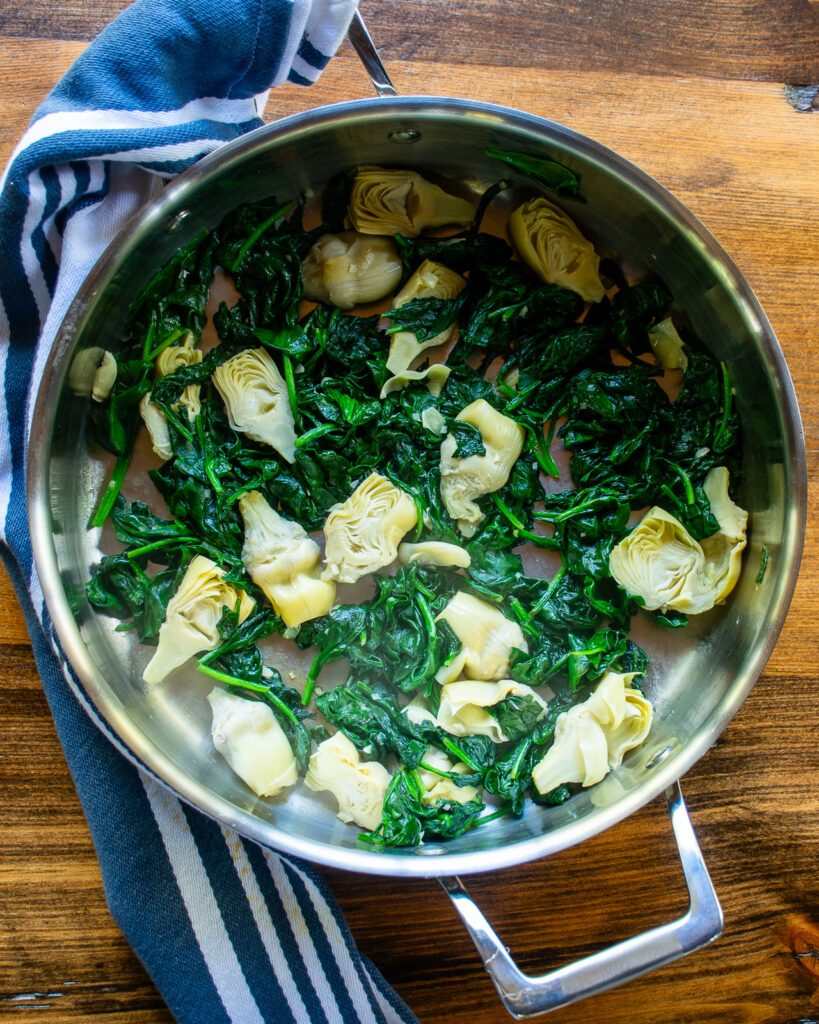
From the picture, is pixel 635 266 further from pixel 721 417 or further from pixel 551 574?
pixel 551 574

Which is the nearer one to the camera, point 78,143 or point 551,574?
point 78,143

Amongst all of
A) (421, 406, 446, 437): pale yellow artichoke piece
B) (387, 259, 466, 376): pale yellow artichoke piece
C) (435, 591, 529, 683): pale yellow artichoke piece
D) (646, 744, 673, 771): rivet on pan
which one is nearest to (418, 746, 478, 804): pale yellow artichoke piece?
(435, 591, 529, 683): pale yellow artichoke piece

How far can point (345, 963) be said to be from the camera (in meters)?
1.85

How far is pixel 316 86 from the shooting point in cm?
192

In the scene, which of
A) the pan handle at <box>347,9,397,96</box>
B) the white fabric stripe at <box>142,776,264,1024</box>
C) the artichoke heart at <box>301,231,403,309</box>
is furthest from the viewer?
the artichoke heart at <box>301,231,403,309</box>

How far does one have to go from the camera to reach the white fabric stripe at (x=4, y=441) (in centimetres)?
179

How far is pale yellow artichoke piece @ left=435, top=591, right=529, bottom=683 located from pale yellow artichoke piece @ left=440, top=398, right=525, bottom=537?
20 centimetres

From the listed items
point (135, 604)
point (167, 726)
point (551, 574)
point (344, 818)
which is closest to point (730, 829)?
point (551, 574)

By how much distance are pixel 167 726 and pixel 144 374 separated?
800 mm

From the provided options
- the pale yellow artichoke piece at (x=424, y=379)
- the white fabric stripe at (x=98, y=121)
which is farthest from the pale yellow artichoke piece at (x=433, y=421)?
Answer: the white fabric stripe at (x=98, y=121)

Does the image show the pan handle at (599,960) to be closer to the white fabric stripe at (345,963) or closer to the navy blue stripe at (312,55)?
the white fabric stripe at (345,963)

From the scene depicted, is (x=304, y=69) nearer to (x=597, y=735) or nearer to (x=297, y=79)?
(x=297, y=79)

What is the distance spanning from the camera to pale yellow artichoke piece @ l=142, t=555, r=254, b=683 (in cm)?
187

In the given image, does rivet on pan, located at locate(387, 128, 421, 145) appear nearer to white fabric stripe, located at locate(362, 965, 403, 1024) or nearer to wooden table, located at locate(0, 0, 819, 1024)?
wooden table, located at locate(0, 0, 819, 1024)
